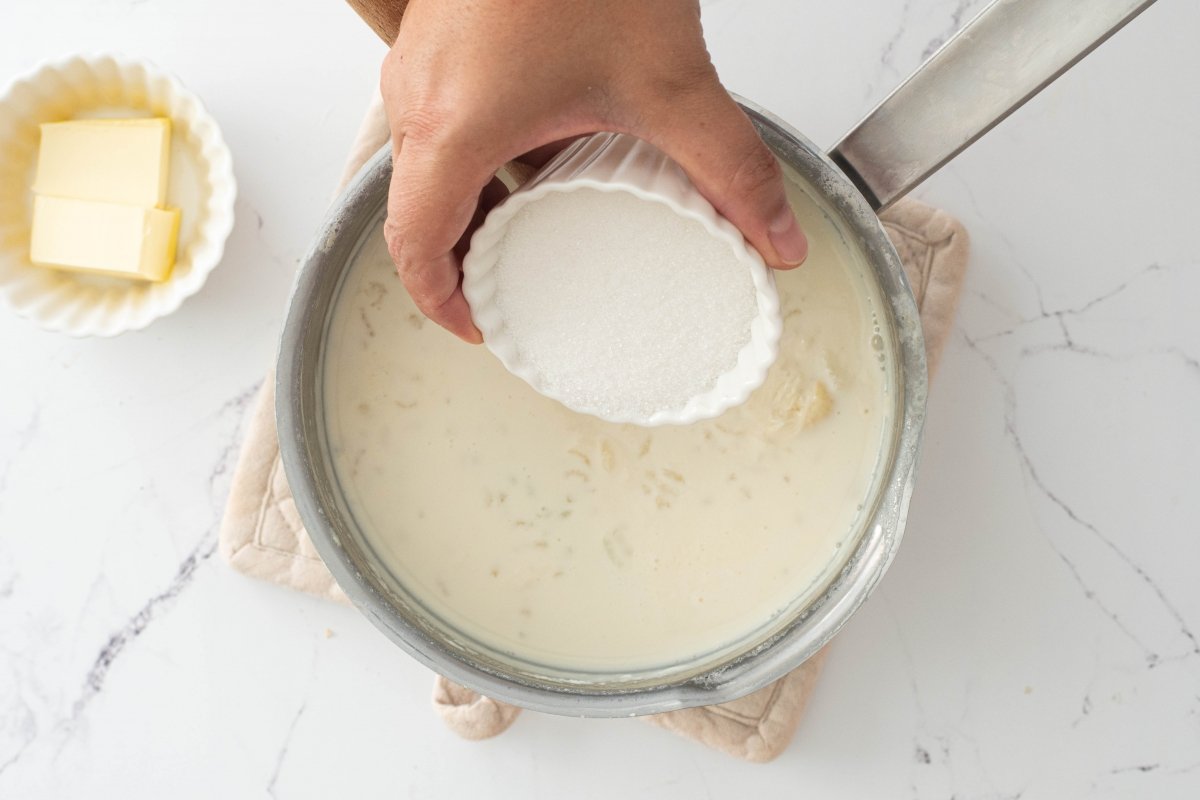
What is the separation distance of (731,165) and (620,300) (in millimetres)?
148

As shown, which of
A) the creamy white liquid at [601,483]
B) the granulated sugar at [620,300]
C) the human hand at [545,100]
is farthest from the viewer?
the creamy white liquid at [601,483]

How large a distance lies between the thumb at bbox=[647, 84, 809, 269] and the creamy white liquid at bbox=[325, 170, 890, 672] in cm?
20

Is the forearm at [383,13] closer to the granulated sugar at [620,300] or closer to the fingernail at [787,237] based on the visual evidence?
the granulated sugar at [620,300]

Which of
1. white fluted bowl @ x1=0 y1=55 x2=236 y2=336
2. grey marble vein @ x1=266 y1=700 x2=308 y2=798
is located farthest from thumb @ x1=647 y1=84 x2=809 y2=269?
grey marble vein @ x1=266 y1=700 x2=308 y2=798

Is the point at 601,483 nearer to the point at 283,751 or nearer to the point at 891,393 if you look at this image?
the point at 891,393

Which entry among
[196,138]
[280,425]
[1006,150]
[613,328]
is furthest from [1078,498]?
[196,138]

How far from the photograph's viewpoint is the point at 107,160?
111 centimetres

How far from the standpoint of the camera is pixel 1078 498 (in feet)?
3.64

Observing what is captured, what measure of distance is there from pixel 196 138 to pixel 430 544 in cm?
55

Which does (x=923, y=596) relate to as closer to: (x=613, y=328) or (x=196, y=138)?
(x=613, y=328)

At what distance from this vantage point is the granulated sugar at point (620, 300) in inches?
30.9

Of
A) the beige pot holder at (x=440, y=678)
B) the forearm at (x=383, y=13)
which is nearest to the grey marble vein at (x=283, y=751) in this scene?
the beige pot holder at (x=440, y=678)

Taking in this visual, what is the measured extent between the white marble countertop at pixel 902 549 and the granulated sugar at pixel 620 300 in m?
0.41

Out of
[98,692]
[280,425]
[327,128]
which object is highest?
[327,128]
